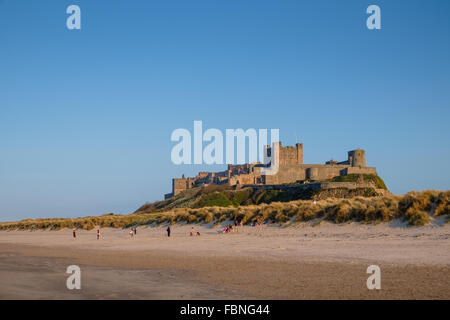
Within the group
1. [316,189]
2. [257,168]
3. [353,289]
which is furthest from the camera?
[257,168]

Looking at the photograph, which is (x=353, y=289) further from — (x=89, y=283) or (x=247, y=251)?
(x=247, y=251)

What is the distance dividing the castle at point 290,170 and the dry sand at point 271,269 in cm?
6969

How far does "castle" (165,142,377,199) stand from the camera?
93500mm

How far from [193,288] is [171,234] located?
63.2ft

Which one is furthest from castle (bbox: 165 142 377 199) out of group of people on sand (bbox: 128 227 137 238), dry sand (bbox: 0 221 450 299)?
dry sand (bbox: 0 221 450 299)

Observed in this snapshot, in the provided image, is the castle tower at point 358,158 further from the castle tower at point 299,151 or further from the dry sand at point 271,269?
the dry sand at point 271,269

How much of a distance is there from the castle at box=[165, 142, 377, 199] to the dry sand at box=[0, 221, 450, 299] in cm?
6969

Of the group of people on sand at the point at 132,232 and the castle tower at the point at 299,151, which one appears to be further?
the castle tower at the point at 299,151

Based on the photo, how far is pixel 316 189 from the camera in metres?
65.4

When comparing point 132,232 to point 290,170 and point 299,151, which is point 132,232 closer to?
point 290,170

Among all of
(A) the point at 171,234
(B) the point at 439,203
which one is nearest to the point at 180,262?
(B) the point at 439,203

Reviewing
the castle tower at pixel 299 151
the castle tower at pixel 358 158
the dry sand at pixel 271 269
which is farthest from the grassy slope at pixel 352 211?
the castle tower at pixel 299 151

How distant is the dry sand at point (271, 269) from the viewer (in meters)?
9.33

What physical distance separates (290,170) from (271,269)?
272 feet
